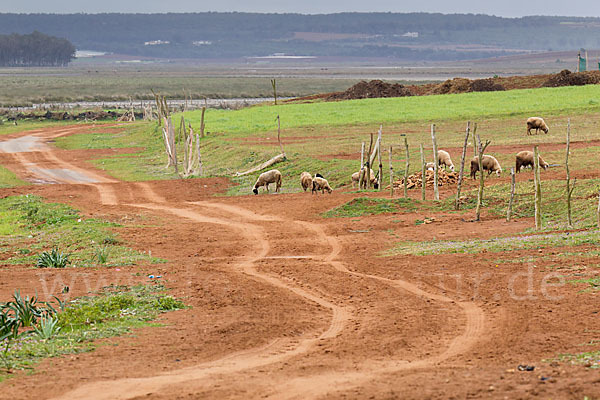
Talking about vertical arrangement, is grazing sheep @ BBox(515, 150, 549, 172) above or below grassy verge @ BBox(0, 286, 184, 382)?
above

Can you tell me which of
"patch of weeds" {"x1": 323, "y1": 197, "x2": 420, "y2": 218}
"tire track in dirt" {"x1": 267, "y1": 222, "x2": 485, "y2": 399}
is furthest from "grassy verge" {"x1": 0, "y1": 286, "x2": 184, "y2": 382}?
"patch of weeds" {"x1": 323, "y1": 197, "x2": 420, "y2": 218}

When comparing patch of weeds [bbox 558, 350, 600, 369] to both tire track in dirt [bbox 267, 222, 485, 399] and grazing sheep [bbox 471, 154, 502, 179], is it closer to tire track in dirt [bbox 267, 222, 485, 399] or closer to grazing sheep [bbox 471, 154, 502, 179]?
tire track in dirt [bbox 267, 222, 485, 399]

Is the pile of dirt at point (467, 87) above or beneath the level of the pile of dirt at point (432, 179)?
above

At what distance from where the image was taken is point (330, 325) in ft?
41.0

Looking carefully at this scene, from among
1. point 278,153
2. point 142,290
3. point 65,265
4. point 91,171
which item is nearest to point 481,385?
point 142,290

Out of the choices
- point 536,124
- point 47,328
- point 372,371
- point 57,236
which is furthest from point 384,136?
point 372,371

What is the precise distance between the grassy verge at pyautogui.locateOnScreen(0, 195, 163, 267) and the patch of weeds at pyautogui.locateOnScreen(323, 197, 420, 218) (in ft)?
20.1

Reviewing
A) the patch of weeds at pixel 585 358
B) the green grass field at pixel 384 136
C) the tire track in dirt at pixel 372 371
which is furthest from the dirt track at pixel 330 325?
the green grass field at pixel 384 136

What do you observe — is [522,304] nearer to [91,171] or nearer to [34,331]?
[34,331]

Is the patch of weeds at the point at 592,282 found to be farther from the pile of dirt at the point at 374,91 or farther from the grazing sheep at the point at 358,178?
the pile of dirt at the point at 374,91

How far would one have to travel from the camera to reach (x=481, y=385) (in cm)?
895

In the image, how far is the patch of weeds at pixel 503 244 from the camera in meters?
16.7

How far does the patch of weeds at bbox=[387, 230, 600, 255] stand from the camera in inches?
656

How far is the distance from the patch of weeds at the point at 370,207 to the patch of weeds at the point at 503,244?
205 inches
